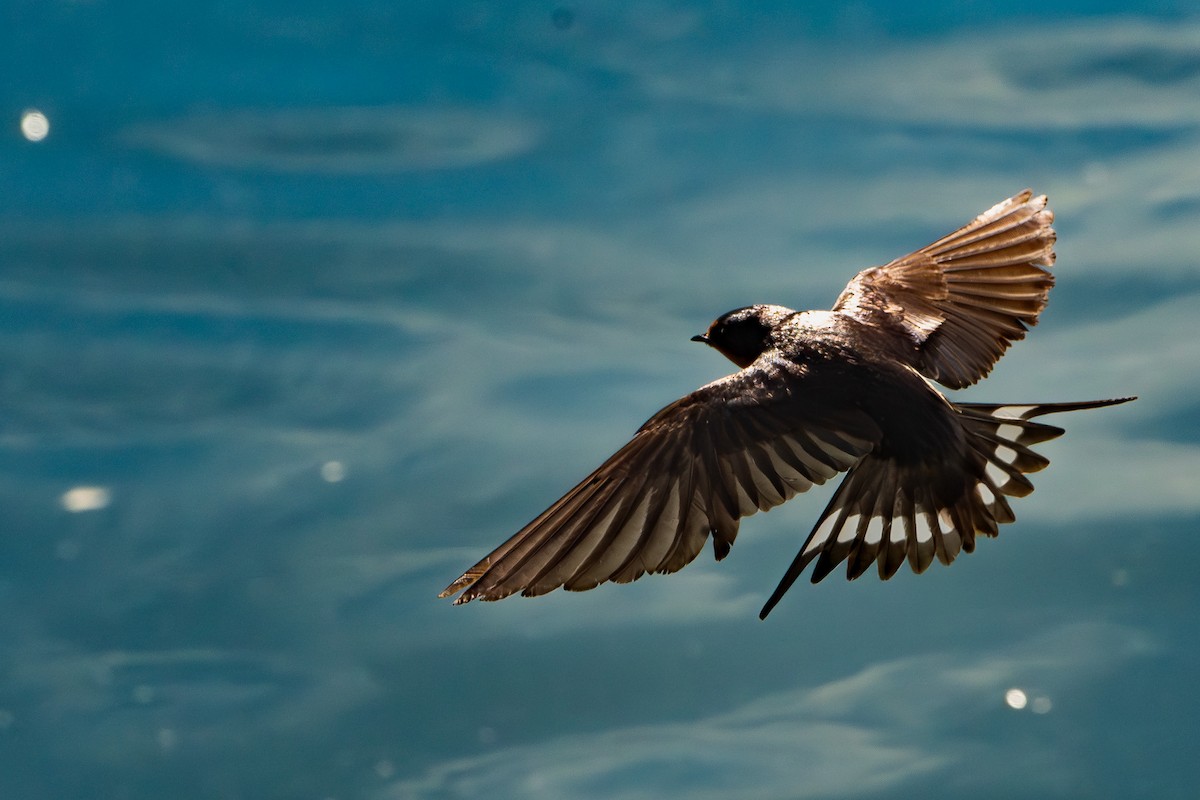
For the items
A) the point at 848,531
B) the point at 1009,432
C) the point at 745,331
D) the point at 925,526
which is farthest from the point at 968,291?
the point at 848,531

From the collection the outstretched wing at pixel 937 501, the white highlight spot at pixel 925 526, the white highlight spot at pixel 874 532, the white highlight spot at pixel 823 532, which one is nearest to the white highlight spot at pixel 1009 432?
the outstretched wing at pixel 937 501

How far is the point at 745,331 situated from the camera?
14.3 feet

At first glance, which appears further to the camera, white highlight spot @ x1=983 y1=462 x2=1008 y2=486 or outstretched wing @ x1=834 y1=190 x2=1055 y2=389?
outstretched wing @ x1=834 y1=190 x2=1055 y2=389

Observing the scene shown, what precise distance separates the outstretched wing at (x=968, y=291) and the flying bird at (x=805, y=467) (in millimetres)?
67

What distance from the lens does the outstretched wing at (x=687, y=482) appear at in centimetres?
337

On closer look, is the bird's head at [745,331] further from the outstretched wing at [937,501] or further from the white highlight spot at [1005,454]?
the white highlight spot at [1005,454]

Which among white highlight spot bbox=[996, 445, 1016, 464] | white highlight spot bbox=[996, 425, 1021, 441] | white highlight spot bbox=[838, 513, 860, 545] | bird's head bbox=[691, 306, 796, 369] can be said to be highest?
bird's head bbox=[691, 306, 796, 369]

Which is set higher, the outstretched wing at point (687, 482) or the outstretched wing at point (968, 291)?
the outstretched wing at point (968, 291)

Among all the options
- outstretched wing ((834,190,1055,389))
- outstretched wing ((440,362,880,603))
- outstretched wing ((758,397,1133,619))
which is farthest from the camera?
outstretched wing ((834,190,1055,389))

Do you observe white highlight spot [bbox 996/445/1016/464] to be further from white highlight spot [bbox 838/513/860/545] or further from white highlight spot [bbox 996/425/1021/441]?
white highlight spot [bbox 838/513/860/545]

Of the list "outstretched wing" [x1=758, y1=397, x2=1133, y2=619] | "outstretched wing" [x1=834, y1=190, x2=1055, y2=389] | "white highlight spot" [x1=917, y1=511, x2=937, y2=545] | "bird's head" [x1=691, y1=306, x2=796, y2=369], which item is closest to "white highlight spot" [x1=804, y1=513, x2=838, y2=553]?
"outstretched wing" [x1=758, y1=397, x2=1133, y2=619]

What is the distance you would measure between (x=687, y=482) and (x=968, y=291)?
1705mm

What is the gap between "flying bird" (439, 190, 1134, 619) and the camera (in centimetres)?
344

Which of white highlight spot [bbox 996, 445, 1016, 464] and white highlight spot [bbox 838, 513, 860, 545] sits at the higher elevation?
white highlight spot [bbox 996, 445, 1016, 464]
